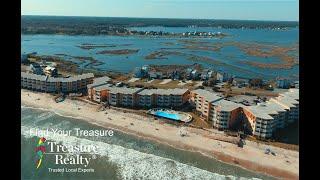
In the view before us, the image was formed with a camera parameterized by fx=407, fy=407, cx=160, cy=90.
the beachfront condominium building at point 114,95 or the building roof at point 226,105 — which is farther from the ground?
the beachfront condominium building at point 114,95

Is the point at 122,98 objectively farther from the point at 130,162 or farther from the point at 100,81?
the point at 130,162

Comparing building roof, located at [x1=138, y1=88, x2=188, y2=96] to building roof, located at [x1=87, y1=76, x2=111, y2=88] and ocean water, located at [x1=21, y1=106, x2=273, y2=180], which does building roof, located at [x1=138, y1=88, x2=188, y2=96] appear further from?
ocean water, located at [x1=21, y1=106, x2=273, y2=180]

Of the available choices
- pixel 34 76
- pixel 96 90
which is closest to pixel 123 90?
pixel 96 90

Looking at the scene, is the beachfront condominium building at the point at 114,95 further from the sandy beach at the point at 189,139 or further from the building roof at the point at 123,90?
the sandy beach at the point at 189,139

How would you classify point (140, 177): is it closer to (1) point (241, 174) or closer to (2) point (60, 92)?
(1) point (241, 174)

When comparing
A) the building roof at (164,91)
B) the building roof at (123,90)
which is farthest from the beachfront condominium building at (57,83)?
the building roof at (164,91)
